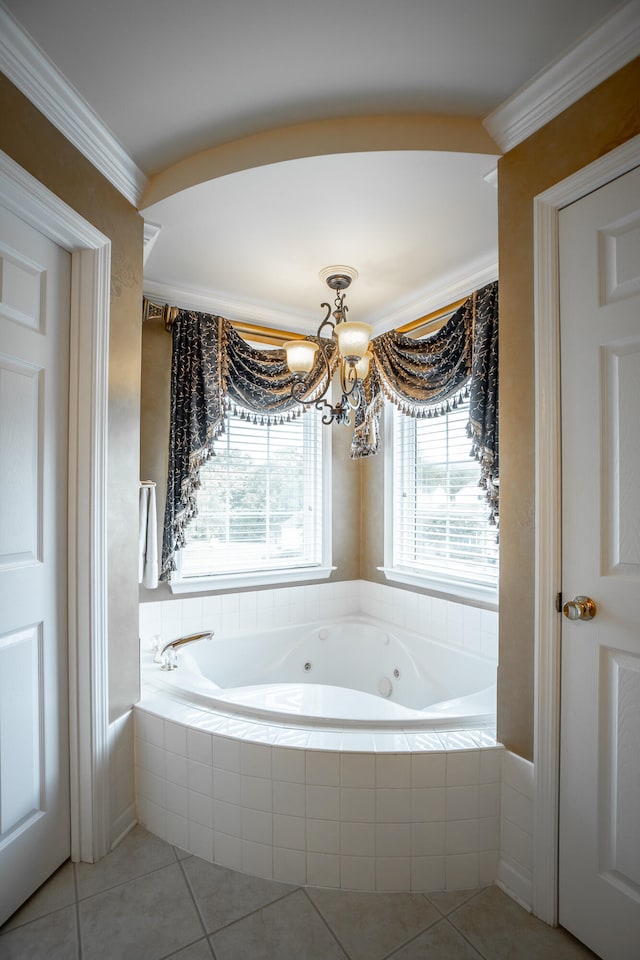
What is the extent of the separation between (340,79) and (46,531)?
1.75 metres

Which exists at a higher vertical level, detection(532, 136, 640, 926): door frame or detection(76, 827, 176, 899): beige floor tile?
detection(532, 136, 640, 926): door frame

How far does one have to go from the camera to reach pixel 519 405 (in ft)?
5.48

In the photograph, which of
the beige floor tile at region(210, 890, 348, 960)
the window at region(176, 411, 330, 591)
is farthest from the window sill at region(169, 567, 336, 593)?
the beige floor tile at region(210, 890, 348, 960)

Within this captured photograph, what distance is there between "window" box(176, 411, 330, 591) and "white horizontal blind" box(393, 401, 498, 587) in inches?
21.1

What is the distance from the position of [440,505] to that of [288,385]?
1169 millimetres

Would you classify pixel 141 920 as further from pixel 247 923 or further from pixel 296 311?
pixel 296 311

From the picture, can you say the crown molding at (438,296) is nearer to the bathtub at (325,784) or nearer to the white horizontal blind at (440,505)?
the white horizontal blind at (440,505)

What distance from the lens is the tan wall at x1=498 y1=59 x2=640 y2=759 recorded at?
1613 millimetres

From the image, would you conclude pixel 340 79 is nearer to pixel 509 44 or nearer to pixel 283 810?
pixel 509 44

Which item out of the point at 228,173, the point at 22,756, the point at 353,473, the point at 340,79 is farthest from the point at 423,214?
the point at 22,756

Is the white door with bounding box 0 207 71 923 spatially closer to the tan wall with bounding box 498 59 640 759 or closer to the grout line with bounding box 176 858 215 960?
the grout line with bounding box 176 858 215 960

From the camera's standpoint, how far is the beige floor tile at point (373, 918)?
146cm

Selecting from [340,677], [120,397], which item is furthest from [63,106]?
[340,677]

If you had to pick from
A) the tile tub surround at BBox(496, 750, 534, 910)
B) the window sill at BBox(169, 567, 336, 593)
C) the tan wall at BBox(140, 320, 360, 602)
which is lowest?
the tile tub surround at BBox(496, 750, 534, 910)
